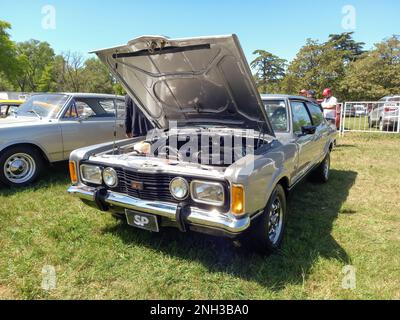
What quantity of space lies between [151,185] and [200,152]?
87cm

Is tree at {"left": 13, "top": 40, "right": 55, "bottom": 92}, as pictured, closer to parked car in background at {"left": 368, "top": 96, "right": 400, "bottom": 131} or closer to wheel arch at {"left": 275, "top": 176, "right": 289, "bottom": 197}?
parked car in background at {"left": 368, "top": 96, "right": 400, "bottom": 131}

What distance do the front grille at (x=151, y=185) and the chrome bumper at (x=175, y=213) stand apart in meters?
0.05

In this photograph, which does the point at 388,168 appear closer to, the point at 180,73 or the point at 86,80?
the point at 180,73

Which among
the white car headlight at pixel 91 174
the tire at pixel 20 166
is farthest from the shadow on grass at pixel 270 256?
the tire at pixel 20 166

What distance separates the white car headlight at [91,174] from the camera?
116 inches

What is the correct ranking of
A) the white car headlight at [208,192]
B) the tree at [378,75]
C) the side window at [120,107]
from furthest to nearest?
the tree at [378,75], the side window at [120,107], the white car headlight at [208,192]

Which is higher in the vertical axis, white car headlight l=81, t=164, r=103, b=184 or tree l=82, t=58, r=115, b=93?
tree l=82, t=58, r=115, b=93

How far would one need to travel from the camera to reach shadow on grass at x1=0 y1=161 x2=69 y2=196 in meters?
4.55

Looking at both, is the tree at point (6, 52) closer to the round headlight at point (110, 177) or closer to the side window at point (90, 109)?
the side window at point (90, 109)

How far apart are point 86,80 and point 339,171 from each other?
139 ft

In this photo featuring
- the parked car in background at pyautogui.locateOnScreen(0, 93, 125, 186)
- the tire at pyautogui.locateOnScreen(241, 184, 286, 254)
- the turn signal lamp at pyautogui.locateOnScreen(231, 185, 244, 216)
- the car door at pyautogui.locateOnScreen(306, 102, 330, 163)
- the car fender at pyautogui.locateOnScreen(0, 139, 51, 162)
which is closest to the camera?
the turn signal lamp at pyautogui.locateOnScreen(231, 185, 244, 216)

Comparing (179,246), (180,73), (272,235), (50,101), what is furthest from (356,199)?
(50,101)

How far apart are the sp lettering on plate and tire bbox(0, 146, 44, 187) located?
3.11m

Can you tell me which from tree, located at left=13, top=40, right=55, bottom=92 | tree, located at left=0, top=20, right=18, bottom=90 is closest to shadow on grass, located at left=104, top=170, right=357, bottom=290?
tree, located at left=0, top=20, right=18, bottom=90
